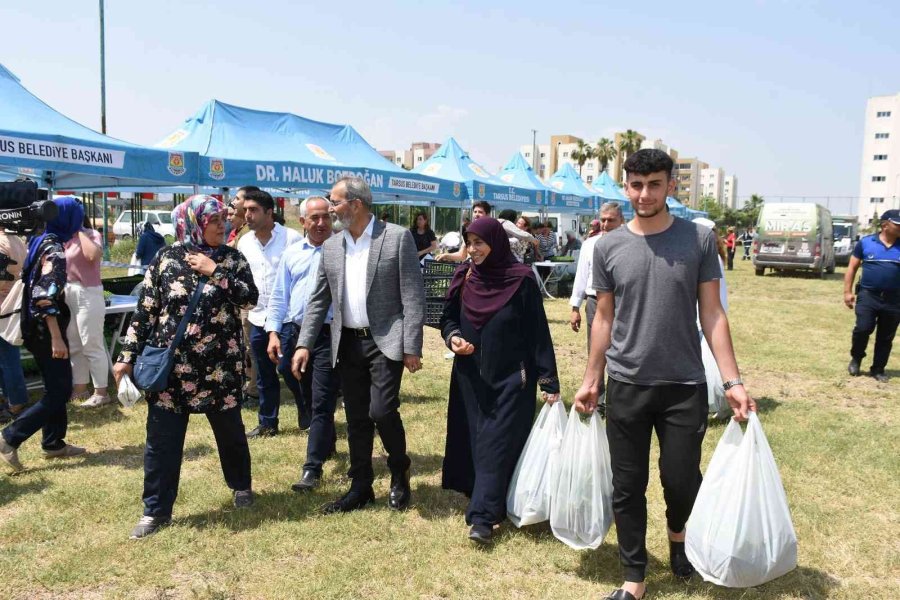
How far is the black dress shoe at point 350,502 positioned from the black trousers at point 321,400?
40 centimetres

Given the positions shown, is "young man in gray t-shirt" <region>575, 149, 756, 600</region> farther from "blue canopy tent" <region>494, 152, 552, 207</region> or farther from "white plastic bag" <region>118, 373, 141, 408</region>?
"blue canopy tent" <region>494, 152, 552, 207</region>

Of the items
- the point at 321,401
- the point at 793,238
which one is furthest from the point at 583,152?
the point at 321,401

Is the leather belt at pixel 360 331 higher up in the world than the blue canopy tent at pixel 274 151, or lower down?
lower down

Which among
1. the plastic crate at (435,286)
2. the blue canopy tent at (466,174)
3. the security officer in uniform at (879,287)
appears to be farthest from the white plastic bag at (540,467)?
the blue canopy tent at (466,174)

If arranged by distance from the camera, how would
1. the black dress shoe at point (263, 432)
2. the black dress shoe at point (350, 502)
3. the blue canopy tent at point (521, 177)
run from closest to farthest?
the black dress shoe at point (350, 502) < the black dress shoe at point (263, 432) < the blue canopy tent at point (521, 177)

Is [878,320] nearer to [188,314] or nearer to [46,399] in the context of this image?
[188,314]

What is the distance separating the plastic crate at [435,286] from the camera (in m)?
5.35

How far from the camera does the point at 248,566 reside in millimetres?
3188

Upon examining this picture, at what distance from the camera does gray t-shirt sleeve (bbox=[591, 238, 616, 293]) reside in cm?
277

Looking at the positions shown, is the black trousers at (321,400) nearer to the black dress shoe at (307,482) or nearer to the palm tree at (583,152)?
the black dress shoe at (307,482)

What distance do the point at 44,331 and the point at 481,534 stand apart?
2983 mm

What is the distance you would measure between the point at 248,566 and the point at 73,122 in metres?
5.93

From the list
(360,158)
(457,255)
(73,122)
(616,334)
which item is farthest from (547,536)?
(360,158)

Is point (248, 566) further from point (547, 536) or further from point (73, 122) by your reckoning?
point (73, 122)
